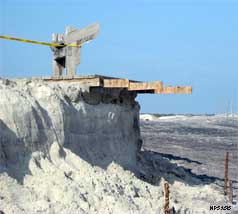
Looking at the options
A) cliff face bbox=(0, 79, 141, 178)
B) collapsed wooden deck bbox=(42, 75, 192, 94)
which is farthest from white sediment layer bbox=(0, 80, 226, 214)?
collapsed wooden deck bbox=(42, 75, 192, 94)

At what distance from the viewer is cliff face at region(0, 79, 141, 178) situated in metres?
13.1

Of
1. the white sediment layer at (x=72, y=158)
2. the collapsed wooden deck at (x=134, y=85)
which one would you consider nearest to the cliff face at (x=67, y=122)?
the white sediment layer at (x=72, y=158)

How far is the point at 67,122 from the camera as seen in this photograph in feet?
47.7

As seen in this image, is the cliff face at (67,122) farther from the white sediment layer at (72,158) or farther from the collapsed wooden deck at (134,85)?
the collapsed wooden deck at (134,85)

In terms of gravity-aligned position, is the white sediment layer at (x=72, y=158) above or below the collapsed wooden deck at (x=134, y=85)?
below

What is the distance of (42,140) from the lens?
44.9 ft

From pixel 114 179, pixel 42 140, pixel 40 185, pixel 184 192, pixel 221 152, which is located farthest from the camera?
pixel 221 152

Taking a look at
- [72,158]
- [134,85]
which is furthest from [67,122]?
[134,85]

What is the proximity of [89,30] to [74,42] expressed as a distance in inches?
24.4

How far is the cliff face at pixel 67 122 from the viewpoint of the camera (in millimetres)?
13125

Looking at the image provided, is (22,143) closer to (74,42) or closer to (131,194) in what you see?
(131,194)

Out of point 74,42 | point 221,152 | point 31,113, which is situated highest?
point 74,42

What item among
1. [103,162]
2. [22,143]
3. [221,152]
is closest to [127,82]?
[103,162]

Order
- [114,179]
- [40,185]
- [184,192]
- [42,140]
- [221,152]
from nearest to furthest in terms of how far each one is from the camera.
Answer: [40,185], [42,140], [114,179], [184,192], [221,152]
